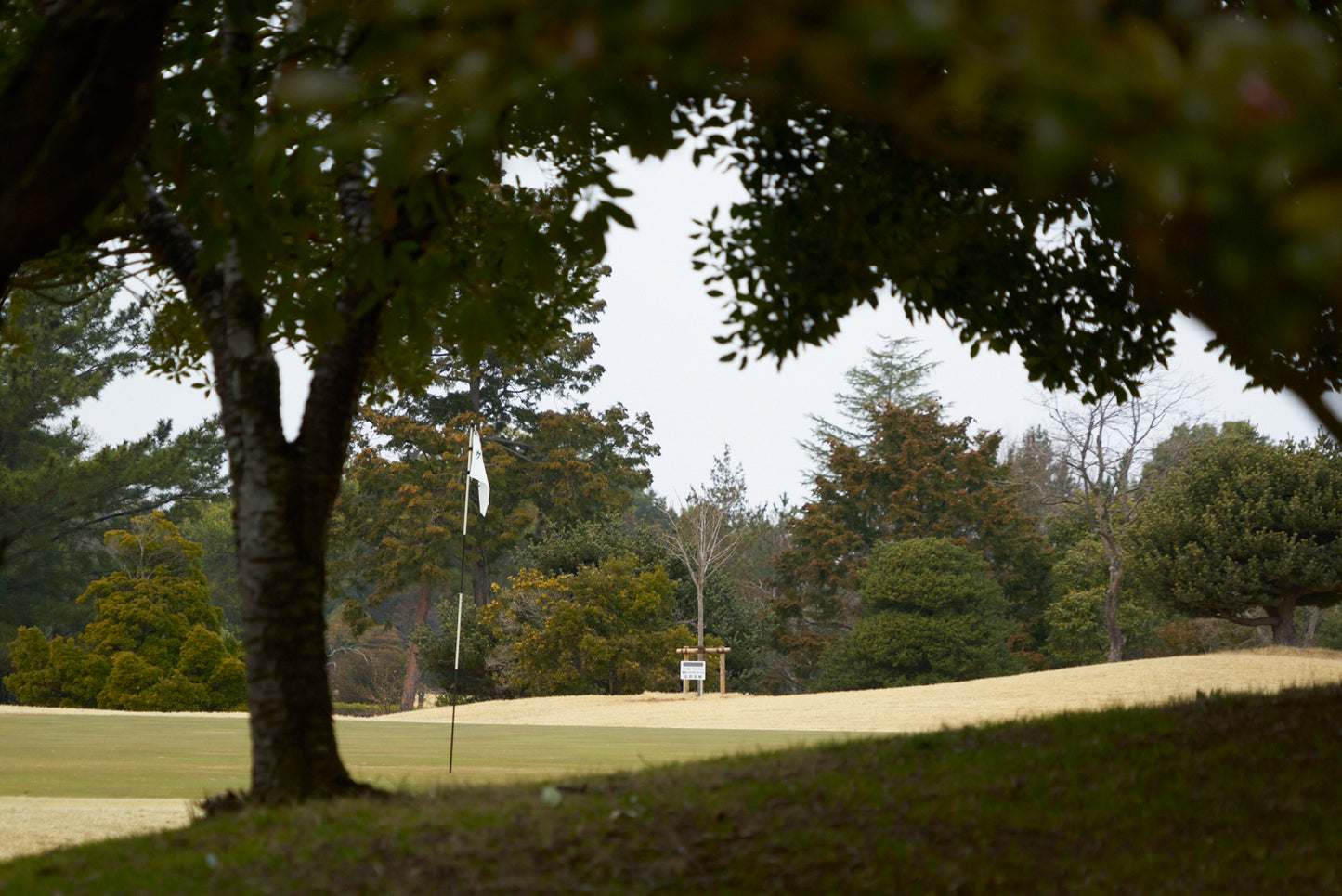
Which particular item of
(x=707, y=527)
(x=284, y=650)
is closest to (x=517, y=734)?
(x=284, y=650)

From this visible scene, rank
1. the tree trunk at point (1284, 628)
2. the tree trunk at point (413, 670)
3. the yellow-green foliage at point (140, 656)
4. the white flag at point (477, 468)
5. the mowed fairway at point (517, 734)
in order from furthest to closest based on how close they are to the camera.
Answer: the tree trunk at point (413, 670) < the yellow-green foliage at point (140, 656) < the tree trunk at point (1284, 628) < the white flag at point (477, 468) < the mowed fairway at point (517, 734)

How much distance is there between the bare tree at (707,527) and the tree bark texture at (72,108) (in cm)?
2538

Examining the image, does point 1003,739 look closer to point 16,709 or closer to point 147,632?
point 16,709

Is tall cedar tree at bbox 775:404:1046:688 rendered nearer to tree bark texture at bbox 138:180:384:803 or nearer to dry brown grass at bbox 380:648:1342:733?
dry brown grass at bbox 380:648:1342:733

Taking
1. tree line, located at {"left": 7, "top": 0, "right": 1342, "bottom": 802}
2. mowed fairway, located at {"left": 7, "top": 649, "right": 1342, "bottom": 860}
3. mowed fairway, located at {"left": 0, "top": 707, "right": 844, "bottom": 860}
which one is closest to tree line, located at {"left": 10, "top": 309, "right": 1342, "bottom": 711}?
mowed fairway, located at {"left": 7, "top": 649, "right": 1342, "bottom": 860}

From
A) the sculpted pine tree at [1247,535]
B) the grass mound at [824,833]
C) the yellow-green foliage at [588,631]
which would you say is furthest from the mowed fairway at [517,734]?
the yellow-green foliage at [588,631]

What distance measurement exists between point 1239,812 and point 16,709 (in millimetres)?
22754

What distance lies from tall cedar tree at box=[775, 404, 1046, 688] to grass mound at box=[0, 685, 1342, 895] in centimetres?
2785

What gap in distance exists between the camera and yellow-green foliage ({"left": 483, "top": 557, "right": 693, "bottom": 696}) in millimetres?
27328

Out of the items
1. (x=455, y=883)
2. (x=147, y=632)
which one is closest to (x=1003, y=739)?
(x=455, y=883)

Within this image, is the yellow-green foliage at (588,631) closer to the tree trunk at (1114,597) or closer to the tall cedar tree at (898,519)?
the tall cedar tree at (898,519)

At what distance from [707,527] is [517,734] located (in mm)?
13932

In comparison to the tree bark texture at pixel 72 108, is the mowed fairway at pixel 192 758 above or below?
below

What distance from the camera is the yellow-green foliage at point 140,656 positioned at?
83.4 ft
